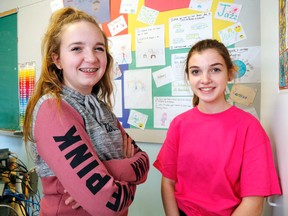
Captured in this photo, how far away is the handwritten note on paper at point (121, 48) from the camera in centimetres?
188

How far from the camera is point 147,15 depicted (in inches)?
69.8

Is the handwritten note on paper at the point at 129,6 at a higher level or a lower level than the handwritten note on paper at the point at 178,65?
higher

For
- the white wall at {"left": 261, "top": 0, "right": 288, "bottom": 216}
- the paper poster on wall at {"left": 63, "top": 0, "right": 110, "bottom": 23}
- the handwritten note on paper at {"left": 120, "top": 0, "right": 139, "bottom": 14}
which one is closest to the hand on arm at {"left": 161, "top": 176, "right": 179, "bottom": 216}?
the white wall at {"left": 261, "top": 0, "right": 288, "bottom": 216}

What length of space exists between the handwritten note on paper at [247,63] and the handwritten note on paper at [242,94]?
43 millimetres

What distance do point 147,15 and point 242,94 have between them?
893 mm

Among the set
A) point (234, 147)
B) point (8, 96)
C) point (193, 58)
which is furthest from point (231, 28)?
point (8, 96)

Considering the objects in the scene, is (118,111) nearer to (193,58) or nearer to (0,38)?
(193,58)

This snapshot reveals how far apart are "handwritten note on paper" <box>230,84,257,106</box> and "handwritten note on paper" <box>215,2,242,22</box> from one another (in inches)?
16.6

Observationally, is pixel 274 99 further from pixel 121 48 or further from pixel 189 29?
pixel 121 48

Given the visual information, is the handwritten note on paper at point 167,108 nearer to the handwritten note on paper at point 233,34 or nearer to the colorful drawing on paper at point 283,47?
the handwritten note on paper at point 233,34

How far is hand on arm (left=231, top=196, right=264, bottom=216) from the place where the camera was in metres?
0.96

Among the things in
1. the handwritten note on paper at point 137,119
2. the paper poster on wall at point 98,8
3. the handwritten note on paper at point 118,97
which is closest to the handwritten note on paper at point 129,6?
the paper poster on wall at point 98,8

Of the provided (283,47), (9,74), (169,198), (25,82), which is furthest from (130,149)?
(9,74)

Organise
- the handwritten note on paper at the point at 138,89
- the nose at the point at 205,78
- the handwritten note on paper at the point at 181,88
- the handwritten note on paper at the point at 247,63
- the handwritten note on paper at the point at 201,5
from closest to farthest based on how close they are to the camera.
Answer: the nose at the point at 205,78 → the handwritten note on paper at the point at 247,63 → the handwritten note on paper at the point at 201,5 → the handwritten note on paper at the point at 181,88 → the handwritten note on paper at the point at 138,89
